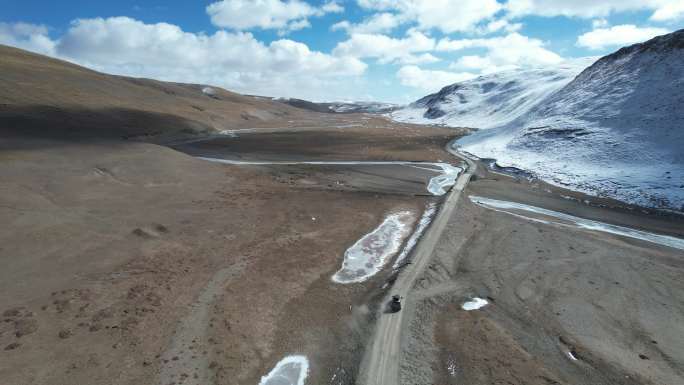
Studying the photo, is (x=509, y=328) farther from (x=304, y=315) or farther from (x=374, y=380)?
(x=304, y=315)

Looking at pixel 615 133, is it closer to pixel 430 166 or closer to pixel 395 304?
pixel 430 166

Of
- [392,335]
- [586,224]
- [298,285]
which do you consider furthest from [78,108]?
[586,224]

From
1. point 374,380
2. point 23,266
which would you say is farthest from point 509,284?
point 23,266

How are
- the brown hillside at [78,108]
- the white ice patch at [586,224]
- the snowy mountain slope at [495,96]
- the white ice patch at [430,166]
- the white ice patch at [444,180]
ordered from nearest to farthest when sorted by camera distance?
the white ice patch at [586,224] → the white ice patch at [444,180] → the white ice patch at [430,166] → the brown hillside at [78,108] → the snowy mountain slope at [495,96]

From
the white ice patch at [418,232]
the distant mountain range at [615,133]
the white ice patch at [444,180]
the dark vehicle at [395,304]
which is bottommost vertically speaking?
the dark vehicle at [395,304]

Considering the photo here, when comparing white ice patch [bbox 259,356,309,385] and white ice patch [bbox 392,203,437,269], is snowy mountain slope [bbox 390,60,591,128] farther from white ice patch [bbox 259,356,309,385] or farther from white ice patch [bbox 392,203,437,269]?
white ice patch [bbox 259,356,309,385]

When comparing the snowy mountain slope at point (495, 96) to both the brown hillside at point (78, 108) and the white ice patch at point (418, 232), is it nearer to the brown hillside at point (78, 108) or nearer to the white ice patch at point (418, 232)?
the brown hillside at point (78, 108)

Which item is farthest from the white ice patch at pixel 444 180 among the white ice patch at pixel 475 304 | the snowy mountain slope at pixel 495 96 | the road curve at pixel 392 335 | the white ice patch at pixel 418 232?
the snowy mountain slope at pixel 495 96
